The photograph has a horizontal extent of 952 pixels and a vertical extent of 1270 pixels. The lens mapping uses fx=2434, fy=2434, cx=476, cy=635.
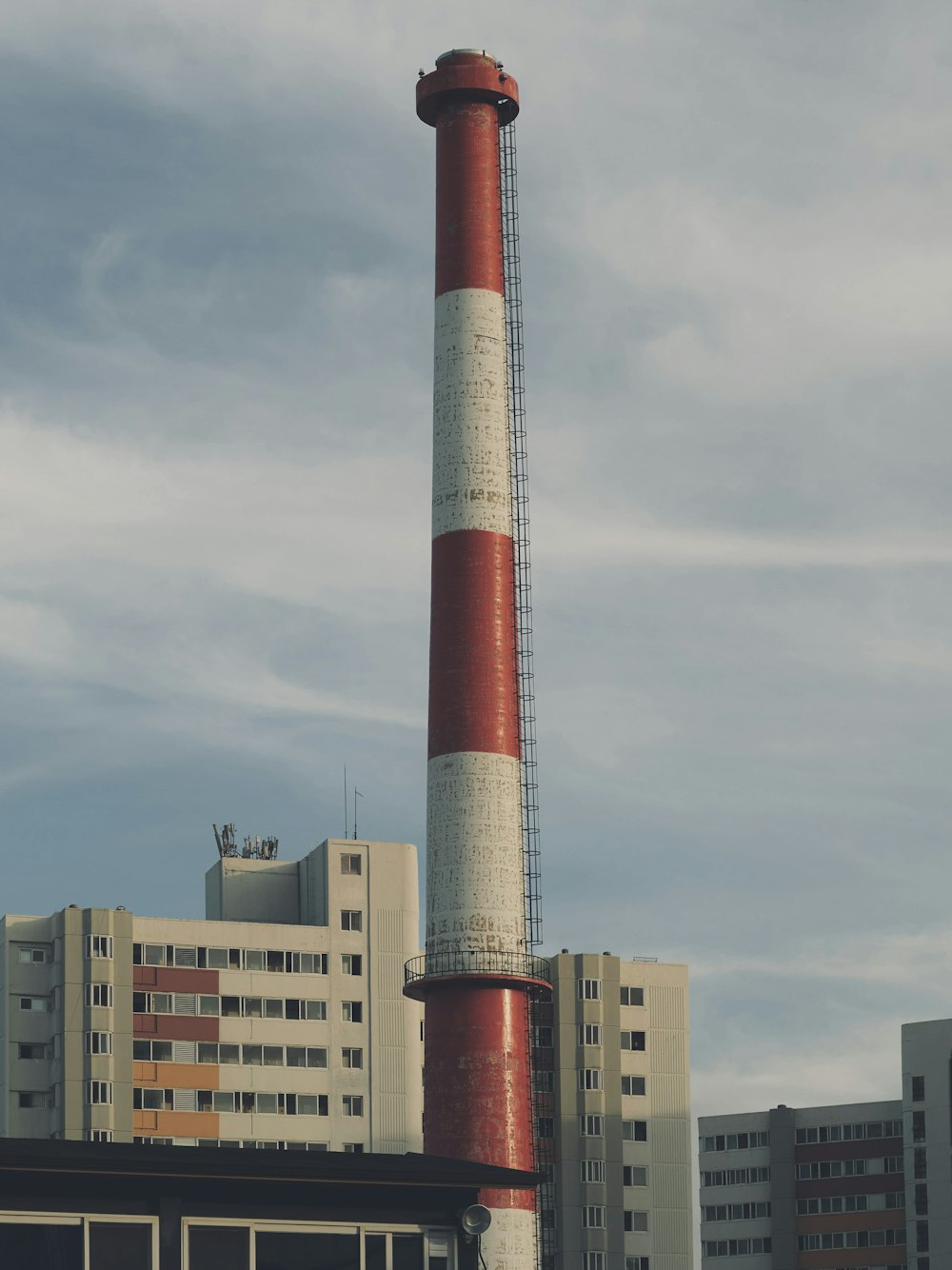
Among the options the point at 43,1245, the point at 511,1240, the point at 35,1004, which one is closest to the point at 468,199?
the point at 511,1240

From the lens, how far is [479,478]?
105 m

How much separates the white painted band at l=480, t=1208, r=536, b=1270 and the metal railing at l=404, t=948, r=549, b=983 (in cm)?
A: 950

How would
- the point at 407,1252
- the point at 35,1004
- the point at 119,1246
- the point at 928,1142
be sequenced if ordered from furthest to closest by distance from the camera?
the point at 928,1142 < the point at 35,1004 < the point at 407,1252 < the point at 119,1246

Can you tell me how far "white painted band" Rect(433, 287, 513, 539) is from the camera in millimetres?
105438

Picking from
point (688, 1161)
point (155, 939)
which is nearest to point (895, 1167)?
point (688, 1161)

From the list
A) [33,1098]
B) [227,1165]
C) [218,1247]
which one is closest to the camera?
[227,1165]

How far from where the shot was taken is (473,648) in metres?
102

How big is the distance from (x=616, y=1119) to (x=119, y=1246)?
4459 inches

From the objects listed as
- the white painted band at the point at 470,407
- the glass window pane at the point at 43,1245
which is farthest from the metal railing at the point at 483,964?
the glass window pane at the point at 43,1245

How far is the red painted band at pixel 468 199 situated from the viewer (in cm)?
10762

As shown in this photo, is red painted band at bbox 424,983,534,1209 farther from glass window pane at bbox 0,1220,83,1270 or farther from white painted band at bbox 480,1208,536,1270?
glass window pane at bbox 0,1220,83,1270

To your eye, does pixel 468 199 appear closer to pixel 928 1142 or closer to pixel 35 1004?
pixel 35 1004

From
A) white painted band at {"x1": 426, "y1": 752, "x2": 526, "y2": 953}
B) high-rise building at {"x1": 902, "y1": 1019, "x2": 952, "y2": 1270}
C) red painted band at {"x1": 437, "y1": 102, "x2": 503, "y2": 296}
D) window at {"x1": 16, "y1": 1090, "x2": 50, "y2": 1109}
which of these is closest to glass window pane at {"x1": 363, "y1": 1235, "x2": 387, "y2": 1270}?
white painted band at {"x1": 426, "y1": 752, "x2": 526, "y2": 953}

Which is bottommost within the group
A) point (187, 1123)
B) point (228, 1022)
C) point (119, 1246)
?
point (119, 1246)
